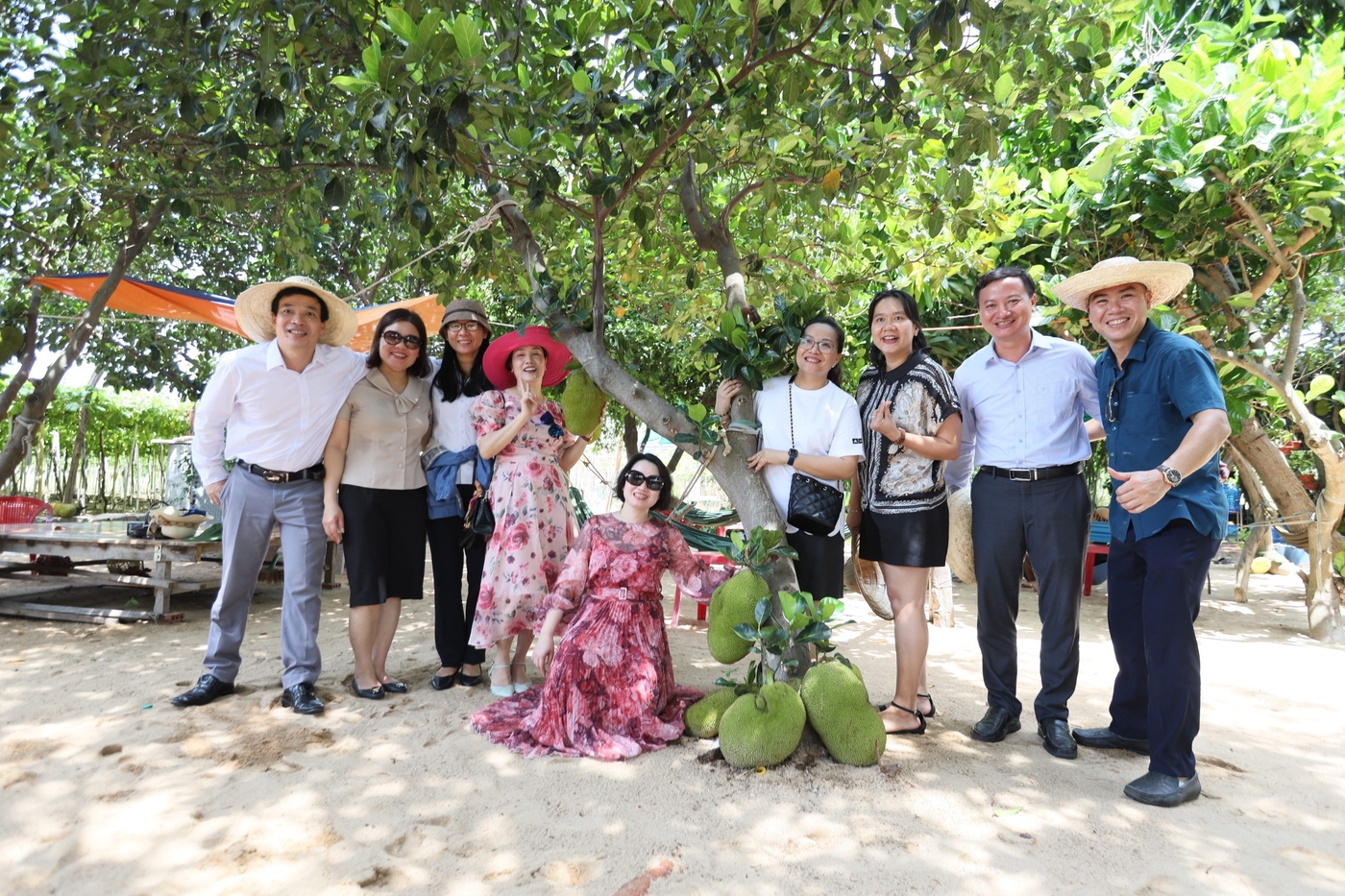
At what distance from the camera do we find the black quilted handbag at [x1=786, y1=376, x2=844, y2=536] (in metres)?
2.62

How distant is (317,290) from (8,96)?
108cm

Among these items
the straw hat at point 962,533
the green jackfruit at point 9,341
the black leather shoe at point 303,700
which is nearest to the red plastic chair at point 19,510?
the green jackfruit at point 9,341

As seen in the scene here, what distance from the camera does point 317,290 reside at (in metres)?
2.95

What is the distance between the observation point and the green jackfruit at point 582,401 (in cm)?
309

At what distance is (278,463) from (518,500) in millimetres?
865

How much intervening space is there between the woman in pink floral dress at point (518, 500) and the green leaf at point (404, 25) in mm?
1315

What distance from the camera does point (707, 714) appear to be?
262 cm

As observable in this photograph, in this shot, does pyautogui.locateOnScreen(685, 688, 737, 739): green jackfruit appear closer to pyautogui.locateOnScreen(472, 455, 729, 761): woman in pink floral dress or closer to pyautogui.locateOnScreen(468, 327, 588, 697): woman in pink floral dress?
pyautogui.locateOnScreen(472, 455, 729, 761): woman in pink floral dress

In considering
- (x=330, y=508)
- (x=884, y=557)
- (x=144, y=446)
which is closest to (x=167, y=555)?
(x=330, y=508)

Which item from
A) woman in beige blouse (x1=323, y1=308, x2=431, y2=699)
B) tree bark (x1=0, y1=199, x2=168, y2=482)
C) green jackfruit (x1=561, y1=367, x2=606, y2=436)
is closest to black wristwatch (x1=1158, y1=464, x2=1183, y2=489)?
green jackfruit (x1=561, y1=367, x2=606, y2=436)

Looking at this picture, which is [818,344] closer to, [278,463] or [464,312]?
[464,312]

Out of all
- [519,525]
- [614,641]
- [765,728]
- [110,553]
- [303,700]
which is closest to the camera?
[765,728]

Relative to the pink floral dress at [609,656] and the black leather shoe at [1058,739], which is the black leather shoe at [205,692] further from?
the black leather shoe at [1058,739]

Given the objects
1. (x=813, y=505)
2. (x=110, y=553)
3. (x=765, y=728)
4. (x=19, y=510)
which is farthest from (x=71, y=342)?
(x=765, y=728)
